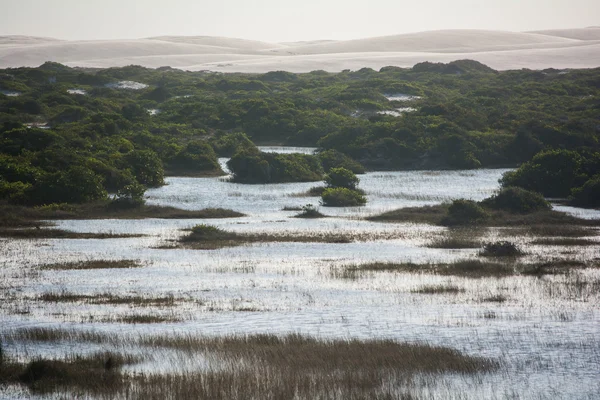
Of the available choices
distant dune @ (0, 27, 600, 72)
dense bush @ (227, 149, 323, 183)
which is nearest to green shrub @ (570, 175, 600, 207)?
dense bush @ (227, 149, 323, 183)

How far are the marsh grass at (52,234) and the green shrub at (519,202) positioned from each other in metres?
15.3

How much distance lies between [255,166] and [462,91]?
5133cm

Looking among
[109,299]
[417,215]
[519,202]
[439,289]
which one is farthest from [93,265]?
[519,202]

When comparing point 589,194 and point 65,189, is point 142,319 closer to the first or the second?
point 65,189

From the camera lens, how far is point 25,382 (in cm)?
1349

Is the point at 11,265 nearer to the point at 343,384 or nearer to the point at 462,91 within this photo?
the point at 343,384

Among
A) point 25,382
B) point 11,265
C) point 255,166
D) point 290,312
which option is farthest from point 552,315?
point 255,166

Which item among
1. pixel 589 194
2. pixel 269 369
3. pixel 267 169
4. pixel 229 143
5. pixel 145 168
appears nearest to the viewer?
pixel 269 369

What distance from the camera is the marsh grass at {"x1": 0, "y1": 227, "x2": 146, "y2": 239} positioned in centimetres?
→ 3016

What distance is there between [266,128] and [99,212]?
37.3 metres

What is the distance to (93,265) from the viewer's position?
2433 centimetres

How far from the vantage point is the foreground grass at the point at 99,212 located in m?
35.4

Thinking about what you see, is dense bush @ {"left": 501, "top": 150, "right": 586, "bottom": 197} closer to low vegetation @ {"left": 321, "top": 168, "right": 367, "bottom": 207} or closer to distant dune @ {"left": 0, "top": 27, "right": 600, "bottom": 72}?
low vegetation @ {"left": 321, "top": 168, "right": 367, "bottom": 207}

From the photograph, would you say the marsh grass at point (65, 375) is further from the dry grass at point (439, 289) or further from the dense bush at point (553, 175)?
the dense bush at point (553, 175)
